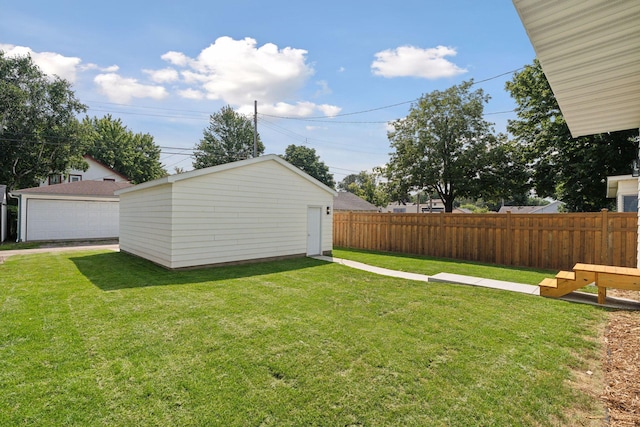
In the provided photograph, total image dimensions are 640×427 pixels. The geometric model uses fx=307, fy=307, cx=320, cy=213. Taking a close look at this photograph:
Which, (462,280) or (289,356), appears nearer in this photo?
(289,356)

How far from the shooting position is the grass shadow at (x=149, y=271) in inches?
261

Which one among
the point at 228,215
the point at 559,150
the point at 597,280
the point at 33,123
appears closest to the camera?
the point at 597,280

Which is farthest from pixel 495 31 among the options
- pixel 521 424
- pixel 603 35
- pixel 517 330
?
pixel 521 424

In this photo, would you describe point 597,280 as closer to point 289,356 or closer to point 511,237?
point 511,237

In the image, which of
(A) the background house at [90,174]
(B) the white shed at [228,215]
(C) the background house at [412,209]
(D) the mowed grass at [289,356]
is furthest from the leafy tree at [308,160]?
(D) the mowed grass at [289,356]

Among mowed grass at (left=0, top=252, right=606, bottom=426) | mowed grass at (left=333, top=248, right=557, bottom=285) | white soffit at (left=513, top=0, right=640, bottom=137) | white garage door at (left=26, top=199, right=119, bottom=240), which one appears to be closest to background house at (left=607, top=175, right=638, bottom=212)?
mowed grass at (left=333, top=248, right=557, bottom=285)

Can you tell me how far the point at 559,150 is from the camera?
16.3 meters

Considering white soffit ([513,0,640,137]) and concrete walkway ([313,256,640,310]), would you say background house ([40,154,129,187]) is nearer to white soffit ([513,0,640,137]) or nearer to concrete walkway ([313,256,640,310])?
concrete walkway ([313,256,640,310])

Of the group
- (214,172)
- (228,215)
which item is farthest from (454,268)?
(214,172)

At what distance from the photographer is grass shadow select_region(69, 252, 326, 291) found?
664 cm

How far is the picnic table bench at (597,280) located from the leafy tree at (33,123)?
26.4 meters

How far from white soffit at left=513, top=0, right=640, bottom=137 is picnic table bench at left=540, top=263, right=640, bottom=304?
8.55 feet

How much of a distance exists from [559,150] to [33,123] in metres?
31.3

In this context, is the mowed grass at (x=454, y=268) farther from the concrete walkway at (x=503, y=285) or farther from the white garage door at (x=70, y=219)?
the white garage door at (x=70, y=219)
